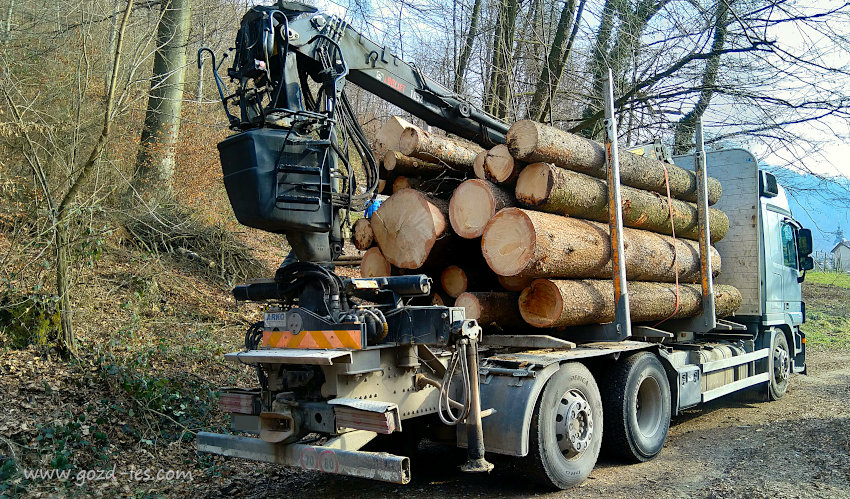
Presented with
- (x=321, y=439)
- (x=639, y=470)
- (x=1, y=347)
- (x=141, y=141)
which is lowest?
(x=639, y=470)

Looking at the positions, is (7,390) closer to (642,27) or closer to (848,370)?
(642,27)

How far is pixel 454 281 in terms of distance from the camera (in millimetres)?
6324

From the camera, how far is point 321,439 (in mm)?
4715

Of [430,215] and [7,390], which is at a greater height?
[430,215]

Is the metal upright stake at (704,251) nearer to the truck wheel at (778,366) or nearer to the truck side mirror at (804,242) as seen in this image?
the truck wheel at (778,366)

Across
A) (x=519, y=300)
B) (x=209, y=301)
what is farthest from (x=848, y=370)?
(x=209, y=301)

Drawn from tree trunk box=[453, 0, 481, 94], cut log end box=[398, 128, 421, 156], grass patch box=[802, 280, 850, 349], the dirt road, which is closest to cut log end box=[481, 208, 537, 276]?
cut log end box=[398, 128, 421, 156]

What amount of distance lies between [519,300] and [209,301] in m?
5.36

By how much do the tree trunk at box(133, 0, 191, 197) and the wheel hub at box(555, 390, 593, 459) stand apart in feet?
26.3

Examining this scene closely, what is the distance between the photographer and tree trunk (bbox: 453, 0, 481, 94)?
12.6 meters

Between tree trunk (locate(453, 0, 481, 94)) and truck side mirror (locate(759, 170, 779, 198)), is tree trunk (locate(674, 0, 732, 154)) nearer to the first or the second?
truck side mirror (locate(759, 170, 779, 198))

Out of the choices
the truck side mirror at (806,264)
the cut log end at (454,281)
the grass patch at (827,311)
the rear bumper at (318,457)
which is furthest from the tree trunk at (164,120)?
the grass patch at (827,311)

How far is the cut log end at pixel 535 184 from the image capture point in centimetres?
578

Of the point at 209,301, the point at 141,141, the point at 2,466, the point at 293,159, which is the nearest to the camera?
the point at 293,159
